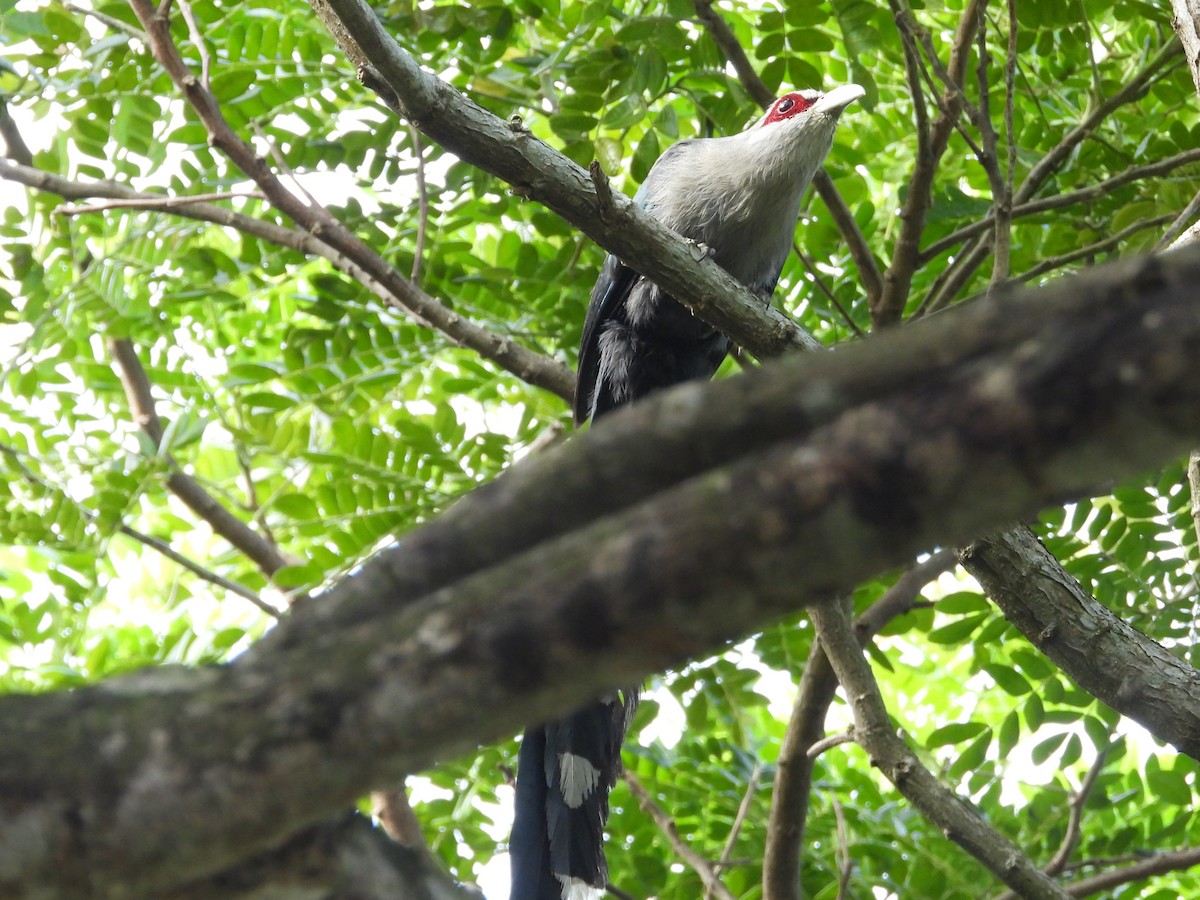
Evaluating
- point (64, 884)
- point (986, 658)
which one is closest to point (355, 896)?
point (64, 884)

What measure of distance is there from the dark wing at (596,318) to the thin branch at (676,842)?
1.26m

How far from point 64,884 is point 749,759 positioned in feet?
11.0

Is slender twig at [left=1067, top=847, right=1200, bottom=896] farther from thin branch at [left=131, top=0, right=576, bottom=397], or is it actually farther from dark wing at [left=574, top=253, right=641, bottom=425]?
thin branch at [left=131, top=0, right=576, bottom=397]

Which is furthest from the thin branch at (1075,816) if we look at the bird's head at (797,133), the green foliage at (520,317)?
the bird's head at (797,133)

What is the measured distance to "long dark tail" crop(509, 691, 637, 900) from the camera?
8.68 feet

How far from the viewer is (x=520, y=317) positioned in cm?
424

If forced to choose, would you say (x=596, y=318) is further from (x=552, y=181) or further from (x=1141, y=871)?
(x=1141, y=871)

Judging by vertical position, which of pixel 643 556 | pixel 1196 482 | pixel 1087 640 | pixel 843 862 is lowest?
pixel 643 556

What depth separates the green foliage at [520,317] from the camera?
345cm

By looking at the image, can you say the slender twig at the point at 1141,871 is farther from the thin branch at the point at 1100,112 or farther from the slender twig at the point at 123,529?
the slender twig at the point at 123,529

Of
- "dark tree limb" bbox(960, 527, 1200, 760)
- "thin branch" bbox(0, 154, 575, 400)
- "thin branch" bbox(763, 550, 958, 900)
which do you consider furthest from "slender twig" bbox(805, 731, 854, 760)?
"thin branch" bbox(0, 154, 575, 400)

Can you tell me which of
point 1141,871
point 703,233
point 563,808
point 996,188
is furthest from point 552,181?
point 1141,871

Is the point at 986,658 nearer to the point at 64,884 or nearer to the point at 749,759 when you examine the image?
the point at 749,759

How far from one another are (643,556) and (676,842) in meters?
3.00
